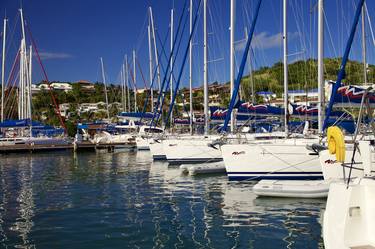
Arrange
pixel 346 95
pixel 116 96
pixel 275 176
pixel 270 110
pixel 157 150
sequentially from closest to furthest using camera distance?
1. pixel 346 95
2. pixel 275 176
3. pixel 270 110
4. pixel 157 150
5. pixel 116 96

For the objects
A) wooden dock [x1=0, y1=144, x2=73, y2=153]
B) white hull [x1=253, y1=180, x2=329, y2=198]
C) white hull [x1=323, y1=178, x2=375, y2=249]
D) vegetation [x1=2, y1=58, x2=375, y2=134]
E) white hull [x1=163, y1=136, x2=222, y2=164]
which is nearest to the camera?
white hull [x1=323, y1=178, x2=375, y2=249]

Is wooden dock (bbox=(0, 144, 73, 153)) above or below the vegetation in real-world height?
below

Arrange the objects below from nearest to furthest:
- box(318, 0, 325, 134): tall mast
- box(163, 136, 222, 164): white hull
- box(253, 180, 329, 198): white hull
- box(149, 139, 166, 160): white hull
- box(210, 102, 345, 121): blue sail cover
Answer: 1. box(253, 180, 329, 198): white hull
2. box(318, 0, 325, 134): tall mast
3. box(210, 102, 345, 121): blue sail cover
4. box(163, 136, 222, 164): white hull
5. box(149, 139, 166, 160): white hull

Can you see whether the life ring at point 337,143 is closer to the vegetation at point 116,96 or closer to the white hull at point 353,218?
the white hull at point 353,218

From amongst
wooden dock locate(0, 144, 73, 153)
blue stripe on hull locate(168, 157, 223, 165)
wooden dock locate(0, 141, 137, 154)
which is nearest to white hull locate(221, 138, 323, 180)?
blue stripe on hull locate(168, 157, 223, 165)

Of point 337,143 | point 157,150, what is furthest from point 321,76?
point 157,150

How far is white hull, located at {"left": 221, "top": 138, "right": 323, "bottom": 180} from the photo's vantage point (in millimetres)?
19703

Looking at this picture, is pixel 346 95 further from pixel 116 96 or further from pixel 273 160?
pixel 116 96

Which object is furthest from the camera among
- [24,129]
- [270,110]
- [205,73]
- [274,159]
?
[24,129]

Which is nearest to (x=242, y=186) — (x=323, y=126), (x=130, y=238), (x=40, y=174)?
(x=323, y=126)

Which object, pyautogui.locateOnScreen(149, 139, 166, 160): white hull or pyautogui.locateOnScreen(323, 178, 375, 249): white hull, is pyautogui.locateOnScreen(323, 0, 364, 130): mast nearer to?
pyautogui.locateOnScreen(323, 178, 375, 249): white hull

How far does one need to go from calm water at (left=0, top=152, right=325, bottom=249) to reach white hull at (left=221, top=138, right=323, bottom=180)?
0.93 meters

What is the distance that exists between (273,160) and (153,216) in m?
7.86

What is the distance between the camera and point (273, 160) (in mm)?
20062
